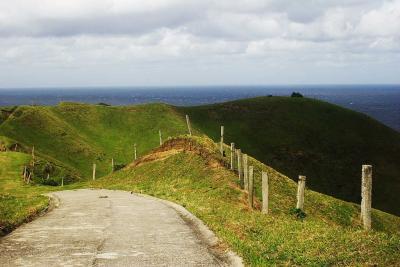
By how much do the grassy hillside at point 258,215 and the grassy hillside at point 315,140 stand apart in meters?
44.3

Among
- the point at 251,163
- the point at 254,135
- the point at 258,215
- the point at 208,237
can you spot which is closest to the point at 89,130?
the point at 254,135

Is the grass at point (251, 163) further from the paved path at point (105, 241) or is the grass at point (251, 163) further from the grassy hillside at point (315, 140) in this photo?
the paved path at point (105, 241)

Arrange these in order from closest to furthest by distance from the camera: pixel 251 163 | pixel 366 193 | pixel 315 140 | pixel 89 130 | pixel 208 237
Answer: pixel 208 237, pixel 366 193, pixel 251 163, pixel 315 140, pixel 89 130

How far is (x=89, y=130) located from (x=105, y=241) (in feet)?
307

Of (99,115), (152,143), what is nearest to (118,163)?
(152,143)

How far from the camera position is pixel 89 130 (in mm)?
106312

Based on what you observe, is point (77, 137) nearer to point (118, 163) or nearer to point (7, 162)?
point (118, 163)

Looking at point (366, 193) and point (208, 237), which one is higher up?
point (366, 193)

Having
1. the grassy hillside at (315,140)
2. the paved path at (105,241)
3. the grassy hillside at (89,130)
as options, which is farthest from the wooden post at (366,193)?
the grassy hillside at (89,130)

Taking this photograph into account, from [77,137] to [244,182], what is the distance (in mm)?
75195

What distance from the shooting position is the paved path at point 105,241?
42.1 feet

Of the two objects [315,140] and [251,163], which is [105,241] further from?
[315,140]

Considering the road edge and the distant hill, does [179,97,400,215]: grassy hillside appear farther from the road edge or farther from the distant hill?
the road edge

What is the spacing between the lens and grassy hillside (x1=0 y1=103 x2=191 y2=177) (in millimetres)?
92562
